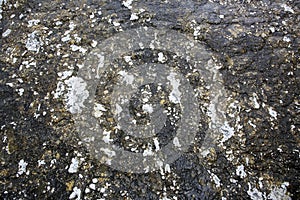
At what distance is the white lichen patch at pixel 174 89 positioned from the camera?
3.55ft

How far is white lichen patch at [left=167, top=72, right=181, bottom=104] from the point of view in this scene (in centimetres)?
108

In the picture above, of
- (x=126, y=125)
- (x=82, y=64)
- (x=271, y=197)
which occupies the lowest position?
(x=271, y=197)

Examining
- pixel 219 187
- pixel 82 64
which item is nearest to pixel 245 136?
pixel 219 187

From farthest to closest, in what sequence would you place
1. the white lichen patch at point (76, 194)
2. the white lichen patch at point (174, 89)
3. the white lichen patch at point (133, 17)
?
the white lichen patch at point (133, 17), the white lichen patch at point (174, 89), the white lichen patch at point (76, 194)

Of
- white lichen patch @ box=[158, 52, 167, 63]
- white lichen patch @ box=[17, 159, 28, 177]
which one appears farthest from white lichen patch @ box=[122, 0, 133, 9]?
white lichen patch @ box=[17, 159, 28, 177]

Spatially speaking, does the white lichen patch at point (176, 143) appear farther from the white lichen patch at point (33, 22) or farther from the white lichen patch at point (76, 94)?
the white lichen patch at point (33, 22)

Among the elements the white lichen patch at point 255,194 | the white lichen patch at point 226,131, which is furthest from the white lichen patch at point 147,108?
the white lichen patch at point 255,194

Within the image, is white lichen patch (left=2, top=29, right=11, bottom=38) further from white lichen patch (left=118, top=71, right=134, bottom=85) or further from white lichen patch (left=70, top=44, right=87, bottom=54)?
white lichen patch (left=118, top=71, right=134, bottom=85)

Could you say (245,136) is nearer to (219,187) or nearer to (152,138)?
(219,187)

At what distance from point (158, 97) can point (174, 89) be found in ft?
0.19

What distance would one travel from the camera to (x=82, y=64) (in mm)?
1123

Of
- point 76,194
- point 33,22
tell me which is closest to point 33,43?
point 33,22

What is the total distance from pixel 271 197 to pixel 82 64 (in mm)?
706

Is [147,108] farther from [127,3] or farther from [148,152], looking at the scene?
[127,3]
